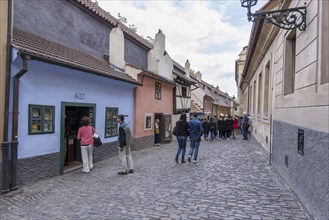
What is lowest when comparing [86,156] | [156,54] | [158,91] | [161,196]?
[161,196]

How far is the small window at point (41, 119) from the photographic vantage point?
7.12m

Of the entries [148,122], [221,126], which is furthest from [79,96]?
[221,126]

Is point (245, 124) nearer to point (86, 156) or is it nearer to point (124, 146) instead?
point (124, 146)

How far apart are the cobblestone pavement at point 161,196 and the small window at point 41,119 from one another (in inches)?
50.5

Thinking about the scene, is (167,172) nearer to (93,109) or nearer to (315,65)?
(93,109)

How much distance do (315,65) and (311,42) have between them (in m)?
0.52

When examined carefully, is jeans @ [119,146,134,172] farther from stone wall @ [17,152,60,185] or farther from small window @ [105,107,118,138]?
small window @ [105,107,118,138]

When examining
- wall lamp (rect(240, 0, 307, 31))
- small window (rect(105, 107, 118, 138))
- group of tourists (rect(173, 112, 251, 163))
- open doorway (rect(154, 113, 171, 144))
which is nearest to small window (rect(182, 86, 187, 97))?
group of tourists (rect(173, 112, 251, 163))

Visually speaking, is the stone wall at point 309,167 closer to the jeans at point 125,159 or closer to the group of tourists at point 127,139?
the group of tourists at point 127,139

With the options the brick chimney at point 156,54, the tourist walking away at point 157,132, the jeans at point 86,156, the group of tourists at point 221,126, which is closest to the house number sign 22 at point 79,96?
the jeans at point 86,156

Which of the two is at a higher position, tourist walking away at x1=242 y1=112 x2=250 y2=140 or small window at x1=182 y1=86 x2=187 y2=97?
small window at x1=182 y1=86 x2=187 y2=97

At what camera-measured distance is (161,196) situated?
236 inches

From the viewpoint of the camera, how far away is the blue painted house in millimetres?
6684

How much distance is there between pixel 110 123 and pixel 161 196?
5.98m
